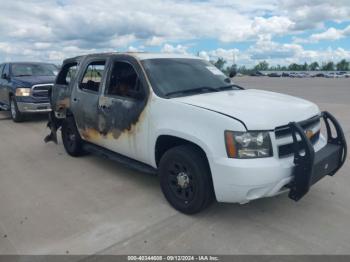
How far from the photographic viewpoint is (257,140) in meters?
3.12

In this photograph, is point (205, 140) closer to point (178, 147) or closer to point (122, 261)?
point (178, 147)

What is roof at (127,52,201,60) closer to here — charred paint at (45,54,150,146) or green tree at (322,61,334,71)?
charred paint at (45,54,150,146)

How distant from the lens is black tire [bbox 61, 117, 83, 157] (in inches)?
229

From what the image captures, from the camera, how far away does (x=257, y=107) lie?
11.2ft

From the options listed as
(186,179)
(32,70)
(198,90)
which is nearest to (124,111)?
(198,90)

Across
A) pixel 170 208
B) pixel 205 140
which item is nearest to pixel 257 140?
pixel 205 140

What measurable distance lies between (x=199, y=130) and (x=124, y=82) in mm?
1643

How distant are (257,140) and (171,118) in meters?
1.02

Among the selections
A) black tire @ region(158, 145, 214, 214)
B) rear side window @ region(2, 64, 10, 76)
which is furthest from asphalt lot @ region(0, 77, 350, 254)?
rear side window @ region(2, 64, 10, 76)

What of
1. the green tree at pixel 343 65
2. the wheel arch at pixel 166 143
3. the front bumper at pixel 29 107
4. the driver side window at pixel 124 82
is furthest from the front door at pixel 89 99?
the green tree at pixel 343 65

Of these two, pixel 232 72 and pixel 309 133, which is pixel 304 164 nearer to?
pixel 309 133

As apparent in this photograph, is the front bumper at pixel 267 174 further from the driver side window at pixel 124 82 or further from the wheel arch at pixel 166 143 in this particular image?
the driver side window at pixel 124 82

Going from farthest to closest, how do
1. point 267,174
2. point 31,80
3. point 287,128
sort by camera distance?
point 31,80
point 287,128
point 267,174

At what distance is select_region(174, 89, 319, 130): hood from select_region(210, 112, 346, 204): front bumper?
0.67 ft
